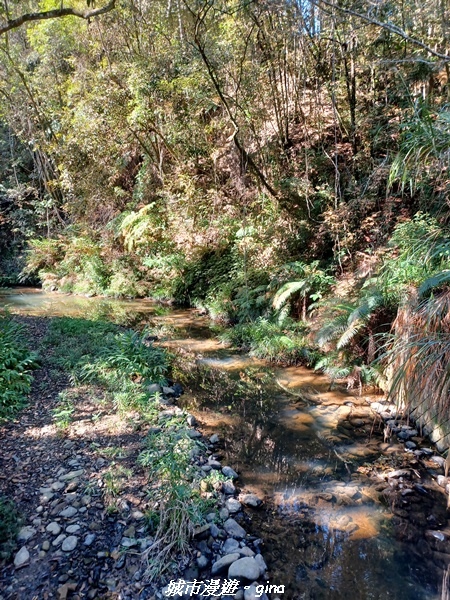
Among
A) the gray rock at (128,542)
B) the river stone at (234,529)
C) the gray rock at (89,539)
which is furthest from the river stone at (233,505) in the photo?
the gray rock at (89,539)

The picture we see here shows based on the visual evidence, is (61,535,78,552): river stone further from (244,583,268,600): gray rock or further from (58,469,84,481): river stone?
(244,583,268,600): gray rock

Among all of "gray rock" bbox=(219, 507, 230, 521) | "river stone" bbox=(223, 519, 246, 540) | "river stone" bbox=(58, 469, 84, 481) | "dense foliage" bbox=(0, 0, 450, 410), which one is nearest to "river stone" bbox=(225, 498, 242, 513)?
"gray rock" bbox=(219, 507, 230, 521)

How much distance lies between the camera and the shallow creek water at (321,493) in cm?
240

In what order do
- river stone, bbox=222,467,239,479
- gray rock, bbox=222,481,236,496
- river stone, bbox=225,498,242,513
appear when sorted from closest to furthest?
river stone, bbox=225,498,242,513, gray rock, bbox=222,481,236,496, river stone, bbox=222,467,239,479

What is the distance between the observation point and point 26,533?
95.7 inches

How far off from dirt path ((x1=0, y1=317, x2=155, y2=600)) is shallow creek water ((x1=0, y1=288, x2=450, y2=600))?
3.03 feet

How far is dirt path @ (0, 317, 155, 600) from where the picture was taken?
2.15 m

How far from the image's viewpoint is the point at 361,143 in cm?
753

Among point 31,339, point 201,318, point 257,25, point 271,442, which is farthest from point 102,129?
point 271,442

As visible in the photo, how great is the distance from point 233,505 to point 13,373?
3169 millimetres

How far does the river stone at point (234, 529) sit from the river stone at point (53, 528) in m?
1.14

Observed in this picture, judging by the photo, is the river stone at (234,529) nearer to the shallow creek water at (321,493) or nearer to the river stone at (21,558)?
the shallow creek water at (321,493)

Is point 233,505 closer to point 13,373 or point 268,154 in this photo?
point 13,373

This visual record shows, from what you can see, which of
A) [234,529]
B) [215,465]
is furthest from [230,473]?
[234,529]
